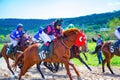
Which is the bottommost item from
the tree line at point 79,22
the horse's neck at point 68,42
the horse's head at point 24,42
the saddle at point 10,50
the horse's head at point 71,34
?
the tree line at point 79,22

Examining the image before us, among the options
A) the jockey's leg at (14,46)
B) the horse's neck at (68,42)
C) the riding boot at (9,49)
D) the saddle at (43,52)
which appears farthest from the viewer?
the riding boot at (9,49)

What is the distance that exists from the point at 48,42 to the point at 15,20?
120 meters

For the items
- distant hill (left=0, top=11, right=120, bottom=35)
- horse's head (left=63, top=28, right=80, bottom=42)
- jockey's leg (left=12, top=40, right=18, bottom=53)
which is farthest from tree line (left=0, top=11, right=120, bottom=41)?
horse's head (left=63, top=28, right=80, bottom=42)

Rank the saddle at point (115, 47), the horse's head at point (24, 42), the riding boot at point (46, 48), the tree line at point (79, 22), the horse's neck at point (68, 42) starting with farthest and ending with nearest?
the tree line at point (79, 22) < the saddle at point (115, 47) < the horse's head at point (24, 42) < the riding boot at point (46, 48) < the horse's neck at point (68, 42)

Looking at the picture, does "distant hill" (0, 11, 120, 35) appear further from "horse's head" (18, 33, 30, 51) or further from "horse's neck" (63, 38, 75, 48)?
"horse's neck" (63, 38, 75, 48)

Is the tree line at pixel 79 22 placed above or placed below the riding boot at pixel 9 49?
below

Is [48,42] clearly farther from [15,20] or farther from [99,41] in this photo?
[15,20]

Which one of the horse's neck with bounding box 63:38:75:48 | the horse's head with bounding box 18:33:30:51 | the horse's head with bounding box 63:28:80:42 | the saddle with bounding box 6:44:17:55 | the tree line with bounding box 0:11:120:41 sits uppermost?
the horse's head with bounding box 63:28:80:42

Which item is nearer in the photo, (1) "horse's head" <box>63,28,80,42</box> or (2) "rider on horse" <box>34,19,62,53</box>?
(1) "horse's head" <box>63,28,80,42</box>

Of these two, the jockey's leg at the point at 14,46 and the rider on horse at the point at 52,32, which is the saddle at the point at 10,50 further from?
the rider on horse at the point at 52,32

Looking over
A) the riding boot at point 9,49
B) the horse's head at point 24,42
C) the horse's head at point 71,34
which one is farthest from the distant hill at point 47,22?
the horse's head at point 71,34

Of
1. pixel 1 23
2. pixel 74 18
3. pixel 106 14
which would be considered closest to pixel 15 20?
pixel 1 23

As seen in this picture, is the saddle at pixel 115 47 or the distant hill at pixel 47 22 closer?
the saddle at pixel 115 47

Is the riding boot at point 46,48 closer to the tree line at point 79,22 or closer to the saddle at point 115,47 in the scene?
the saddle at point 115,47
